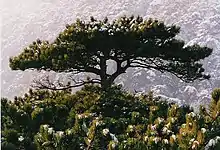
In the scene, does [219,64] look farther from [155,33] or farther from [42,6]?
[155,33]

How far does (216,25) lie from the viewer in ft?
279

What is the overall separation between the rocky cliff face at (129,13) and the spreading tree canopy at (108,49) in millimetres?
52691

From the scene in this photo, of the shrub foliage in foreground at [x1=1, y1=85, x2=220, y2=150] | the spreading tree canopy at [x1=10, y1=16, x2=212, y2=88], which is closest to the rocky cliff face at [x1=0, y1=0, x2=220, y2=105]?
the spreading tree canopy at [x1=10, y1=16, x2=212, y2=88]

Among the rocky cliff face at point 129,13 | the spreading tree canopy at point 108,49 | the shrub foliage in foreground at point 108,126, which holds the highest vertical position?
the rocky cliff face at point 129,13

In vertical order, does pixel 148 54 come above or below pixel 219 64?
below

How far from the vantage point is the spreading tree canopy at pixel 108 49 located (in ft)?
43.1

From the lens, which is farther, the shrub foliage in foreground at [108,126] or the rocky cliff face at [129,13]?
the rocky cliff face at [129,13]

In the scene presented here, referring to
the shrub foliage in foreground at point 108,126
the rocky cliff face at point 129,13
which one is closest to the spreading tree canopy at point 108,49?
the shrub foliage in foreground at point 108,126

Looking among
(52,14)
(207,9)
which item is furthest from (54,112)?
(52,14)

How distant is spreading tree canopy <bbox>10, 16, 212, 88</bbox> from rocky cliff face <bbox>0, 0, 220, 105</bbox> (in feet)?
173

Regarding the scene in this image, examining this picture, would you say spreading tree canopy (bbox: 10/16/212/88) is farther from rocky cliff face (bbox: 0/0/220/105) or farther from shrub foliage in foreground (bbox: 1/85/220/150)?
rocky cliff face (bbox: 0/0/220/105)

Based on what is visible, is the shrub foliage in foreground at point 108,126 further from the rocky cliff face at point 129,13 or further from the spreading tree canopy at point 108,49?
the rocky cliff face at point 129,13

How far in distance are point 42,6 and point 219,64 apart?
48.8 meters

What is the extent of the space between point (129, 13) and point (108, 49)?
82.7 meters
